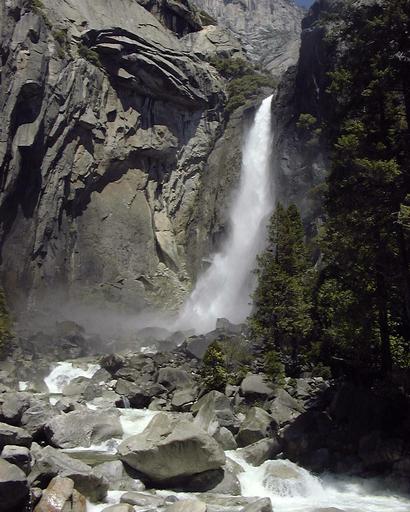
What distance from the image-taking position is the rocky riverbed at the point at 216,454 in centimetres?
1216

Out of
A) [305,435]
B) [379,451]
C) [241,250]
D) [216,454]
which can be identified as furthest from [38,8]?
[379,451]

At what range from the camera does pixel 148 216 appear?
56.4 m

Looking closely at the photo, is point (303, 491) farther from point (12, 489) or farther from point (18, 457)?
point (12, 489)

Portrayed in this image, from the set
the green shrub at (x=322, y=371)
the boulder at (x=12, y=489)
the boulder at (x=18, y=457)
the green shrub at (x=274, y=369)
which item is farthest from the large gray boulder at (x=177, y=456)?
the green shrub at (x=322, y=371)

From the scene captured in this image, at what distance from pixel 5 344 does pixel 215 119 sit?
1580 inches

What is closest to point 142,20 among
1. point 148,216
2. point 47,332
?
point 148,216

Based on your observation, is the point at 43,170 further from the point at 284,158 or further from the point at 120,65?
the point at 284,158

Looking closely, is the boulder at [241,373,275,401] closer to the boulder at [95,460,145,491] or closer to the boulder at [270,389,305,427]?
the boulder at [270,389,305,427]

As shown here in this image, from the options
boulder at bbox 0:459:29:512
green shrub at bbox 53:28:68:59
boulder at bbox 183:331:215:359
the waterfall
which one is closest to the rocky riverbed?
boulder at bbox 0:459:29:512

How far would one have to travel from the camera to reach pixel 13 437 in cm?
1435

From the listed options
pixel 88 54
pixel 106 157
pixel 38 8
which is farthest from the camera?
pixel 88 54

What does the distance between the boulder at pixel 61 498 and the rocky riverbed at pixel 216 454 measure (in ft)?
0.07

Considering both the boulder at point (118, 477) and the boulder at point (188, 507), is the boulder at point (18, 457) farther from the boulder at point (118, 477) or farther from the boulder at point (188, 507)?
the boulder at point (188, 507)

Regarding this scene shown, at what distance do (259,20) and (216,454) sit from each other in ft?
467
